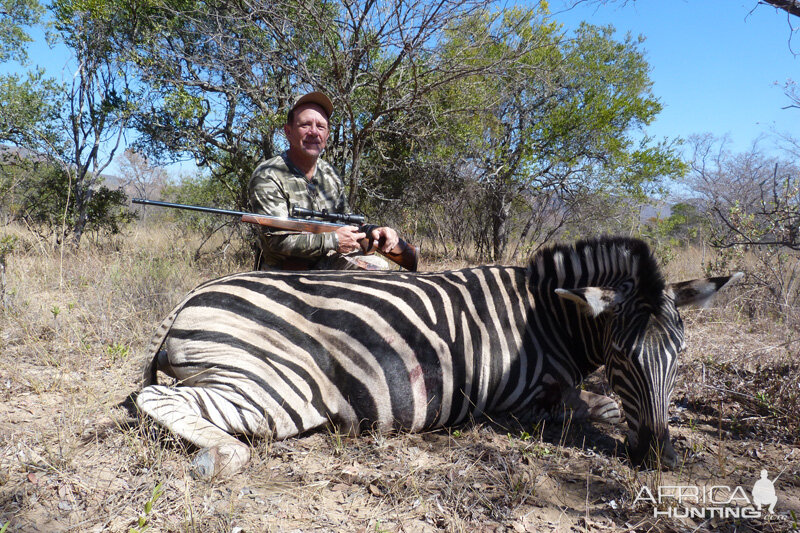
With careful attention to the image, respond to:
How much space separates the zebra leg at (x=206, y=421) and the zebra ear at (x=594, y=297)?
1814 mm

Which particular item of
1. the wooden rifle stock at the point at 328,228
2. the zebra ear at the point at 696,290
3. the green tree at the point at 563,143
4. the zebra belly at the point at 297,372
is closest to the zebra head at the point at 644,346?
the zebra ear at the point at 696,290

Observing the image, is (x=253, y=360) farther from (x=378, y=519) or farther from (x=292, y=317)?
(x=378, y=519)

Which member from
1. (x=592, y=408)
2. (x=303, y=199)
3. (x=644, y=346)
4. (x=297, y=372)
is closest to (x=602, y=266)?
(x=644, y=346)

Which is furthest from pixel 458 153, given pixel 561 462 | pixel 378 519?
pixel 378 519

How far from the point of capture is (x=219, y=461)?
215cm

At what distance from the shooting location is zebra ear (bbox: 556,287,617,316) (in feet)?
8.41

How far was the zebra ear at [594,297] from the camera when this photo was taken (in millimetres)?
2562

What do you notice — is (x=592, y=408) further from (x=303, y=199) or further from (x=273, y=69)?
(x=273, y=69)

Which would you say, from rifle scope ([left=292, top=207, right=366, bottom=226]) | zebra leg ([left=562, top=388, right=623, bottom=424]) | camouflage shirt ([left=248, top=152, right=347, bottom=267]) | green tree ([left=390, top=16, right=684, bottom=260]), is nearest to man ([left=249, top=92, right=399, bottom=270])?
camouflage shirt ([left=248, top=152, right=347, bottom=267])

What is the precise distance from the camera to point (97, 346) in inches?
148

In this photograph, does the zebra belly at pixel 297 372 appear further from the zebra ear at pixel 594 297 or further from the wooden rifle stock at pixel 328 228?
the wooden rifle stock at pixel 328 228

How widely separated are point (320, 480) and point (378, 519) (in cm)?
40

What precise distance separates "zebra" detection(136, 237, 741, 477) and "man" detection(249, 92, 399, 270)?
0.84 m

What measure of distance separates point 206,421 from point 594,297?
6.92 feet
